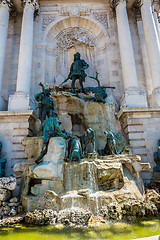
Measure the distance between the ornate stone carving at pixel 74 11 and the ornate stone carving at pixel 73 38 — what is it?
103 centimetres

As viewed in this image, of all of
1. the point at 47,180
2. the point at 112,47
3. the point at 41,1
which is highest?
the point at 41,1

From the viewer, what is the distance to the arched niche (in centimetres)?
1412

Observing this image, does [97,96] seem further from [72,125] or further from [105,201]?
[105,201]

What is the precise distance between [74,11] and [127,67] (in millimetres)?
6714

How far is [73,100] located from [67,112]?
2.34ft

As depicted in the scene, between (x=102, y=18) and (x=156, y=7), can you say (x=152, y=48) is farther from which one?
(x=156, y=7)

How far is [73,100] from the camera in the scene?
10.2m

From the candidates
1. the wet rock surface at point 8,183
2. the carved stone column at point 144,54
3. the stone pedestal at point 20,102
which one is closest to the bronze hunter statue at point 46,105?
the stone pedestal at point 20,102

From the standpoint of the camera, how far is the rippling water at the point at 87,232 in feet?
12.3

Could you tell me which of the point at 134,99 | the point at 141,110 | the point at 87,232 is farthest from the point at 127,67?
the point at 87,232

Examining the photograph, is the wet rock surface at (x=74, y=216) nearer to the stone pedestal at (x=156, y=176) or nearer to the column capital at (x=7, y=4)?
the stone pedestal at (x=156, y=176)

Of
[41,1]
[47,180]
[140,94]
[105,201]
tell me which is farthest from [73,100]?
[41,1]

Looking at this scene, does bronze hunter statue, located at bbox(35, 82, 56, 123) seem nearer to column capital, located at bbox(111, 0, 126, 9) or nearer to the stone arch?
the stone arch

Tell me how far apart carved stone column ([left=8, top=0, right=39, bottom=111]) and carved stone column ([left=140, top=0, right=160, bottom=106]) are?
23.6ft
